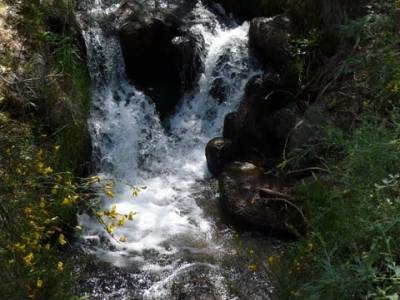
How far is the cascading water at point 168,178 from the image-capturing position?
504 cm

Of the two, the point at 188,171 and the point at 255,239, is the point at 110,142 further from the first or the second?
the point at 255,239

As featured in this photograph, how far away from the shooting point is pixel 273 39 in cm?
707

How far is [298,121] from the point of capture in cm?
636

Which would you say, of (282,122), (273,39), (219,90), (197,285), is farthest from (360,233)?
(219,90)

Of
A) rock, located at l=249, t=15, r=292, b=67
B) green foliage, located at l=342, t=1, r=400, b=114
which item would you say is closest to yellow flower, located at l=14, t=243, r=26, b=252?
green foliage, located at l=342, t=1, r=400, b=114

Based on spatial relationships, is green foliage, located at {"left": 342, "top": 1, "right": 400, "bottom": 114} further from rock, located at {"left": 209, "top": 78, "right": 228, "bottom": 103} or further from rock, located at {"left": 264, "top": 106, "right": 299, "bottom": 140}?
rock, located at {"left": 209, "top": 78, "right": 228, "bottom": 103}

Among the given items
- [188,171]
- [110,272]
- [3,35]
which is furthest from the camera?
[188,171]

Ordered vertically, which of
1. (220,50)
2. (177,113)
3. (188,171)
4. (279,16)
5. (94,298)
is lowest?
(94,298)

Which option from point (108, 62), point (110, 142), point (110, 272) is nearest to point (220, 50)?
point (108, 62)

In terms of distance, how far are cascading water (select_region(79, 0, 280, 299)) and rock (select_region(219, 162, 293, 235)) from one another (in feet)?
0.62

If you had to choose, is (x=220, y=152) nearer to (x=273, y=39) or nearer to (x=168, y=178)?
(x=168, y=178)

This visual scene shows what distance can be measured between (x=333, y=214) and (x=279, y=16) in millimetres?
4189

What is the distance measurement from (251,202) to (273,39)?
8.29 ft

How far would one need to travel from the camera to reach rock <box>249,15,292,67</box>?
22.8 ft
